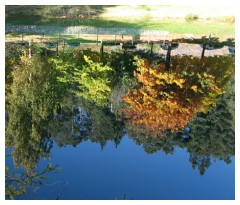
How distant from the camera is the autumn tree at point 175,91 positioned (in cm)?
751

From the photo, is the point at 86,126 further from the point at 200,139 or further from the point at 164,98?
the point at 200,139

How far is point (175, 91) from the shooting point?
8.23 m

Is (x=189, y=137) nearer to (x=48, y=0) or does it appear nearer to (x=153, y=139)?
(x=153, y=139)

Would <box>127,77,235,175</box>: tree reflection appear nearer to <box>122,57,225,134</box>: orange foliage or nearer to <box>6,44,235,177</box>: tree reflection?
<box>6,44,235,177</box>: tree reflection

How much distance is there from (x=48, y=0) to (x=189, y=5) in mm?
3605

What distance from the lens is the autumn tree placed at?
7.51m

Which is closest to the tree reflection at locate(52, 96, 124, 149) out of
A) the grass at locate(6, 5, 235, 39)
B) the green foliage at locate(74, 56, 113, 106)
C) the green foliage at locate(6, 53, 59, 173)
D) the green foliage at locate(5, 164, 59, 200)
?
the green foliage at locate(6, 53, 59, 173)

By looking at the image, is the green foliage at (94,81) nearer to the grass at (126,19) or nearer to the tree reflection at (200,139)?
the tree reflection at (200,139)

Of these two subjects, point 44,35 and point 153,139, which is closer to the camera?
point 153,139

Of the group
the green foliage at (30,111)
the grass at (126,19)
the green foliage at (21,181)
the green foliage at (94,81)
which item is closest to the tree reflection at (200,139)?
the green foliage at (94,81)

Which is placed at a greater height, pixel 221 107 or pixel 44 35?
pixel 44 35

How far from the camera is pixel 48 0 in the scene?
1007 centimetres
